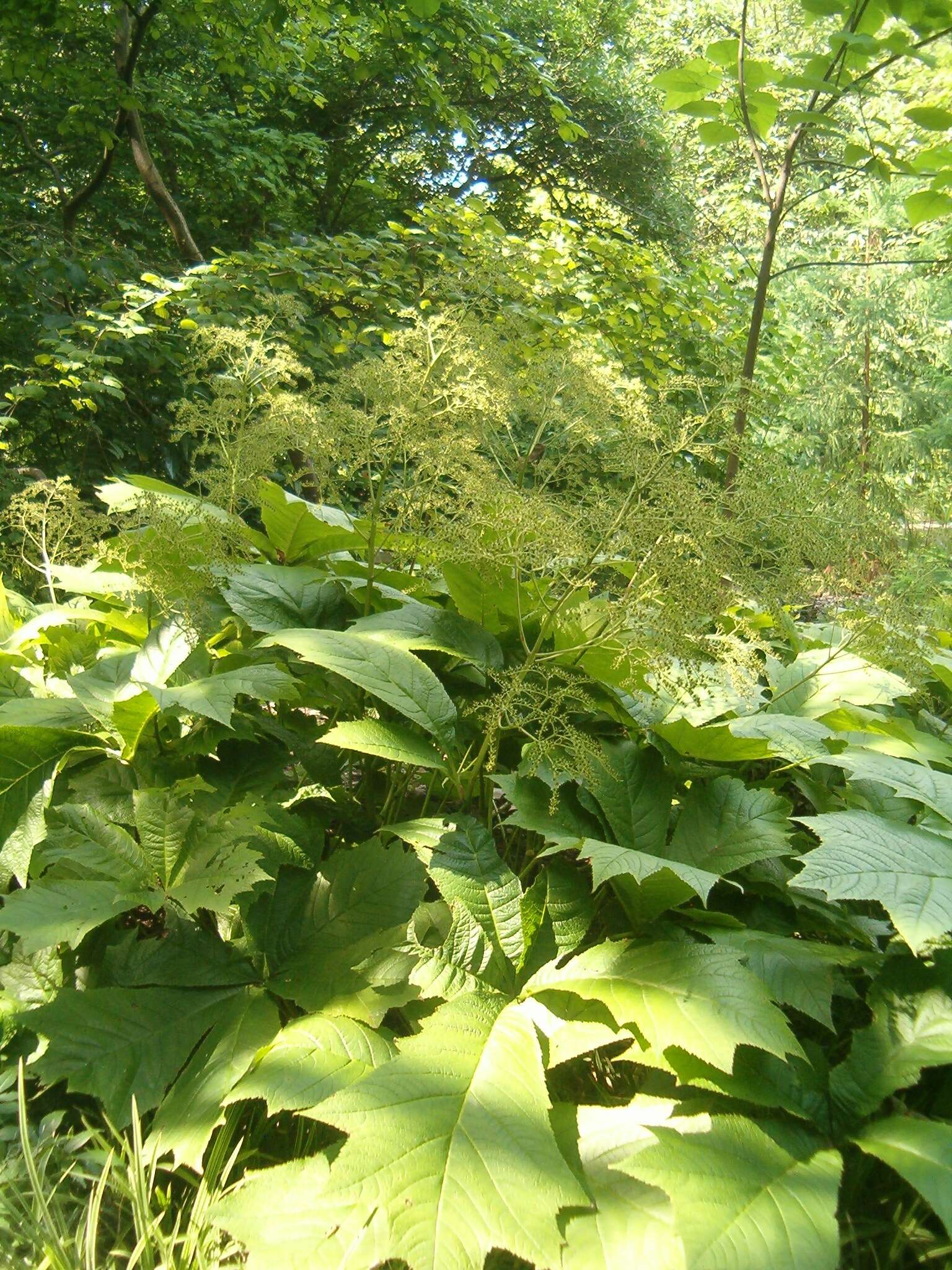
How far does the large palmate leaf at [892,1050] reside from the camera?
4.02ft

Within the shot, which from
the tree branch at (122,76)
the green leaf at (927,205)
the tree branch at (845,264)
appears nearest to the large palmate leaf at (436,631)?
the tree branch at (845,264)

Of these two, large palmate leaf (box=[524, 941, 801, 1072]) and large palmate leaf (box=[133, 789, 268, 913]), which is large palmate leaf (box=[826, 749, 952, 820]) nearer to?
large palmate leaf (box=[524, 941, 801, 1072])

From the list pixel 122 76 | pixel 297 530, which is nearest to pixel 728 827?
pixel 297 530

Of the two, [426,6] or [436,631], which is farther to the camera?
[426,6]

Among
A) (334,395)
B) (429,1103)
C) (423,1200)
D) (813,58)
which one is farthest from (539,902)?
(813,58)

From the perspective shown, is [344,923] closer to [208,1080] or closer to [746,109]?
[208,1080]

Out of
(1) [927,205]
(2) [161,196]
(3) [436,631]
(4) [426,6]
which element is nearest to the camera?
(3) [436,631]

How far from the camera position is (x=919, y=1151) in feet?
3.64

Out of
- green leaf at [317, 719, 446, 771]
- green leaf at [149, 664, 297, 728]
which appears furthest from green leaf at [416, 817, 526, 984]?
green leaf at [149, 664, 297, 728]

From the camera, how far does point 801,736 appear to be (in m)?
1.59

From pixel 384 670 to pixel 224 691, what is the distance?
0.27 m

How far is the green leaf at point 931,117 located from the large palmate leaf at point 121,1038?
2813 millimetres

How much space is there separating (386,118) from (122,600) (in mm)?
9093

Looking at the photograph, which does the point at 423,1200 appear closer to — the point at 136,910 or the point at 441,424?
the point at 136,910
